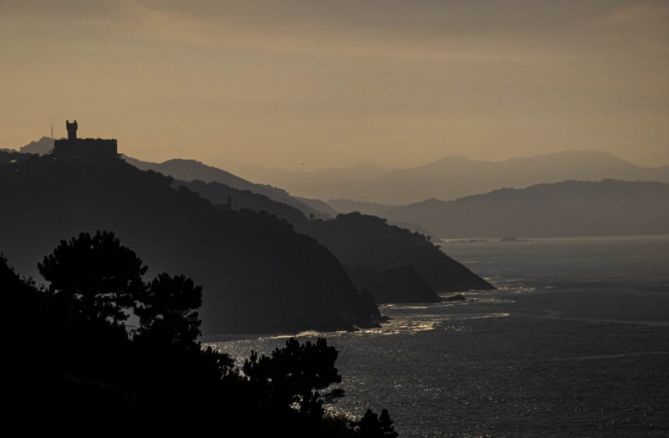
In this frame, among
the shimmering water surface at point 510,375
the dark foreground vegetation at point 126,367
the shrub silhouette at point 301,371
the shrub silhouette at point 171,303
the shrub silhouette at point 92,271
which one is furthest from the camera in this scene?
the shimmering water surface at point 510,375

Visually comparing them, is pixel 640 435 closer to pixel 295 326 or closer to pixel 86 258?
pixel 86 258

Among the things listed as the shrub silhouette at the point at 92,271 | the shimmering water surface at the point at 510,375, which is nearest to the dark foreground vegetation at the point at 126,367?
the shrub silhouette at the point at 92,271

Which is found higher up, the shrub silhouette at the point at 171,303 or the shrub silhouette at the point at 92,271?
the shrub silhouette at the point at 92,271

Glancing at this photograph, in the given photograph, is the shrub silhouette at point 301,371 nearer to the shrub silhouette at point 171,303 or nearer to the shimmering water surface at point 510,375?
the shrub silhouette at point 171,303

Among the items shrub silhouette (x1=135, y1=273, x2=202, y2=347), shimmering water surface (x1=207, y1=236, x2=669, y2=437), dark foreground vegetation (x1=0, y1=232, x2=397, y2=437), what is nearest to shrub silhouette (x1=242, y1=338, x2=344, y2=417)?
dark foreground vegetation (x1=0, y1=232, x2=397, y2=437)

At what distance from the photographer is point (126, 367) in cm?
4894

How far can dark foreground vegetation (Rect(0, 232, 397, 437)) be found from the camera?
3675cm

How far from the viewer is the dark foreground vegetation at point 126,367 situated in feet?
121

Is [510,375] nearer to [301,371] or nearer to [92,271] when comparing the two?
[301,371]

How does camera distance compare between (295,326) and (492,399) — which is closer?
(492,399)

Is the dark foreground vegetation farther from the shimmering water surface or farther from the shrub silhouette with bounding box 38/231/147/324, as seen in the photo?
the shimmering water surface

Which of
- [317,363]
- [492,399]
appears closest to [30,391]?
[317,363]

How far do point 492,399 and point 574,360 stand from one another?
37.6 meters

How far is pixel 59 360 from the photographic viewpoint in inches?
1730
